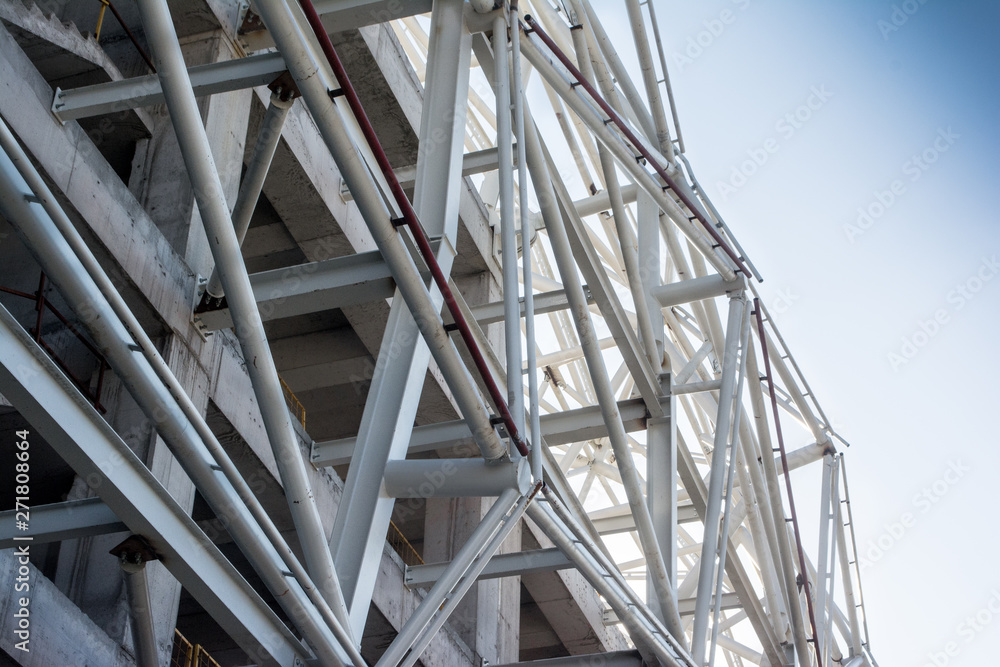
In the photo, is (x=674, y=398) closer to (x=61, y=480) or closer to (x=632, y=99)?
(x=632, y=99)

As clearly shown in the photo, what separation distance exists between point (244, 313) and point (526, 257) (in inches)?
143

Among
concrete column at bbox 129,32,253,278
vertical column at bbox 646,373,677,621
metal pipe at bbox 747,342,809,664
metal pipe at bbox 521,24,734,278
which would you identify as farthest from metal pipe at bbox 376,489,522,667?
metal pipe at bbox 747,342,809,664

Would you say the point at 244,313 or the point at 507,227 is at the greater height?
the point at 507,227

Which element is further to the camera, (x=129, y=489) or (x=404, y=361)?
(x=404, y=361)

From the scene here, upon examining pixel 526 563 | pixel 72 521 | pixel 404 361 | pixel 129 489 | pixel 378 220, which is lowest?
pixel 129 489

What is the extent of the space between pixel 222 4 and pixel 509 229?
6.83 m

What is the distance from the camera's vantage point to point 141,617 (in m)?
8.22

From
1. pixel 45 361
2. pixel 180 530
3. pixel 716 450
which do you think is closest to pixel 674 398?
pixel 716 450

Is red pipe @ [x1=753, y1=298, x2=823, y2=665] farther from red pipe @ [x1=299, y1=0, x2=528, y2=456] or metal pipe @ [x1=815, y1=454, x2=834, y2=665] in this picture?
red pipe @ [x1=299, y1=0, x2=528, y2=456]

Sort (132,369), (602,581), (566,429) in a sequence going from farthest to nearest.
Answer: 1. (566,429)
2. (602,581)
3. (132,369)

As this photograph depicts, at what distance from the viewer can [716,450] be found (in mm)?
14531

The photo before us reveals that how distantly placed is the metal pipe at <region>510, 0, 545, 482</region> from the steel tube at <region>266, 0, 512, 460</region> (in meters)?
0.68

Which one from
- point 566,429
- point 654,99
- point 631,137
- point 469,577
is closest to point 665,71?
point 654,99

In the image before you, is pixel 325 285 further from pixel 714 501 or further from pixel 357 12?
pixel 714 501
